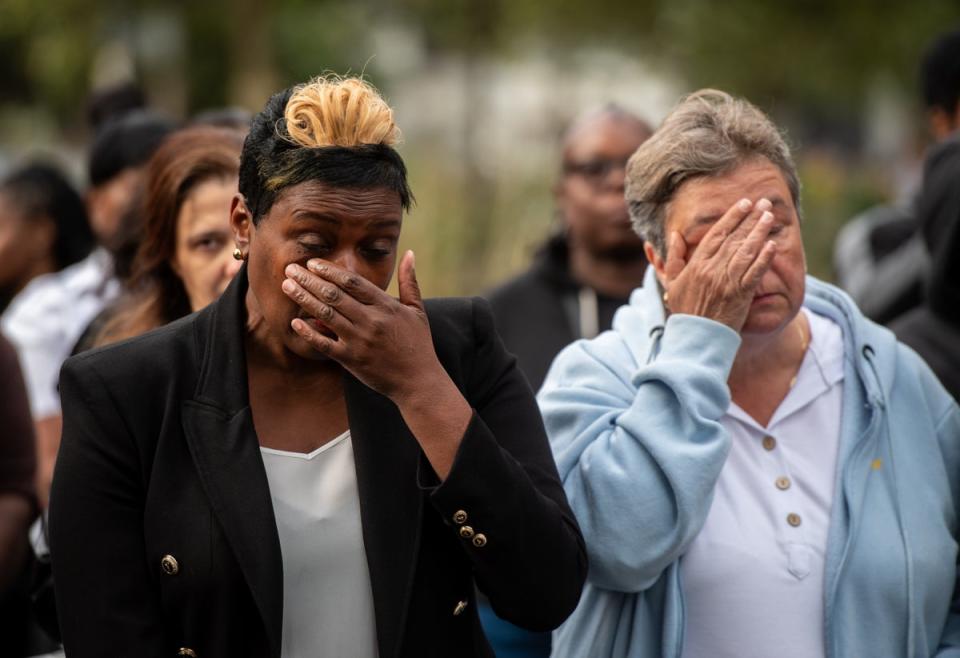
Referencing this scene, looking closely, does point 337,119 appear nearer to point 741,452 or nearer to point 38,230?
point 741,452

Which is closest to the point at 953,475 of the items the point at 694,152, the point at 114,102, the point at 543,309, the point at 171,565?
the point at 694,152

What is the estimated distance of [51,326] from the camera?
5.62m

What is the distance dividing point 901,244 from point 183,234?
13.5ft

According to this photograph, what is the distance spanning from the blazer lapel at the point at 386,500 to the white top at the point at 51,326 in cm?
273

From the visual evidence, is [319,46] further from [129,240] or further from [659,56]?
[129,240]

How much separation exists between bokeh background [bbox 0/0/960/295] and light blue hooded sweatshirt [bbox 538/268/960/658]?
893mm

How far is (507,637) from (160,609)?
132 centimetres

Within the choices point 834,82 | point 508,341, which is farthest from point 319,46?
Answer: point 508,341

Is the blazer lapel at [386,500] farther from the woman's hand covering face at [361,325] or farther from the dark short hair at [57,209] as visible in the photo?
the dark short hair at [57,209]

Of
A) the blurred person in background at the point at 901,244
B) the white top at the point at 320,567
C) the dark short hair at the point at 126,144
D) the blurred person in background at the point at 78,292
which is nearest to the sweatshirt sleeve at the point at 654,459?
the white top at the point at 320,567

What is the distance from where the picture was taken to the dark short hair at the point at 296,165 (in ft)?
9.17

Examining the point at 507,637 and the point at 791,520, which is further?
the point at 507,637

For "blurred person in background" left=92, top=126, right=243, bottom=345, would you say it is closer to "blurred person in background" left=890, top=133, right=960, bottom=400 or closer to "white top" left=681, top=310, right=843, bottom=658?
"white top" left=681, top=310, right=843, bottom=658

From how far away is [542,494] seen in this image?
9.77ft
